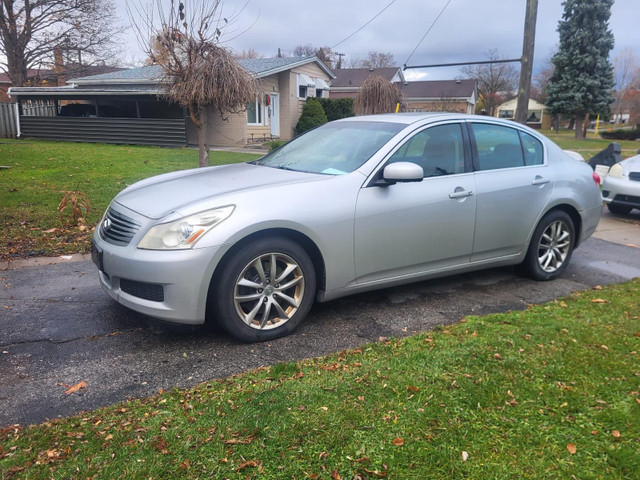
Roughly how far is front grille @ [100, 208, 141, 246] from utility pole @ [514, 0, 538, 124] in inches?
391

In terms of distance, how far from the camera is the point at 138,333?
3.85 m

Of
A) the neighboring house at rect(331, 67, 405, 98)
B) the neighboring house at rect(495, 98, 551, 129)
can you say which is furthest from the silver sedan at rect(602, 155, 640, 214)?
the neighboring house at rect(495, 98, 551, 129)

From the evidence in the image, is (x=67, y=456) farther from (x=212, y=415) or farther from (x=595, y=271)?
(x=595, y=271)

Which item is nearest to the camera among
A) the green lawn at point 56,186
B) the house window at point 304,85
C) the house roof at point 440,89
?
the green lawn at point 56,186

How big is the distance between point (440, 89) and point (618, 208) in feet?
137

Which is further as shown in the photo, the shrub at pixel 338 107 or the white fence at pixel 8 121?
the shrub at pixel 338 107

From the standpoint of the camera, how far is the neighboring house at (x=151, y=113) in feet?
67.7

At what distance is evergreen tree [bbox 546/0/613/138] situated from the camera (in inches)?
1324

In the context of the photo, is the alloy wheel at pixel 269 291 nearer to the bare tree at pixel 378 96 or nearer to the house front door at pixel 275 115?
the bare tree at pixel 378 96

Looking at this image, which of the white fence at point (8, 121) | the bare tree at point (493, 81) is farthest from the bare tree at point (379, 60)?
the white fence at point (8, 121)

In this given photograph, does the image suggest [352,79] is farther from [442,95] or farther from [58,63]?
[58,63]

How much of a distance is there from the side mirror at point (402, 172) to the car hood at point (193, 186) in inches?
19.7

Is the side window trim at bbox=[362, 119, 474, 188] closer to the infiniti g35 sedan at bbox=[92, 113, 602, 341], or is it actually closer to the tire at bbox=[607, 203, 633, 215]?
the infiniti g35 sedan at bbox=[92, 113, 602, 341]

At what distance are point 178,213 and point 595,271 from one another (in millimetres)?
4708
